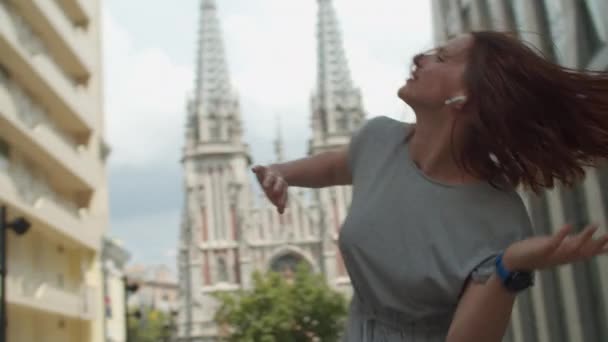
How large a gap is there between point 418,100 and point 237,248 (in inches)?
3165

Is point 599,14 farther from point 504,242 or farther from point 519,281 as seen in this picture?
point 519,281

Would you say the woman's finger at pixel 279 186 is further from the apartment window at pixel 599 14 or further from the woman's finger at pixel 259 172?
the apartment window at pixel 599 14

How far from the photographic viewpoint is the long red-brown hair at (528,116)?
2350mm

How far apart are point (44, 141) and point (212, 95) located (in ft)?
221

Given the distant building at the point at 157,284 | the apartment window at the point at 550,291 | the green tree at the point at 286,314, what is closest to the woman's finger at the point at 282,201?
the apartment window at the point at 550,291

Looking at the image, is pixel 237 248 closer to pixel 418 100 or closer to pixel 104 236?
pixel 104 236

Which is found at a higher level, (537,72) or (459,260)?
(537,72)

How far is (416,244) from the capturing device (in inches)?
94.9

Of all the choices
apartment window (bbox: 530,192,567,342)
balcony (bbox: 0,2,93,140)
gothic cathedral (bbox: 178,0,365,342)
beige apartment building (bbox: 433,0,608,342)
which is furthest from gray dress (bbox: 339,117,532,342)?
gothic cathedral (bbox: 178,0,365,342)

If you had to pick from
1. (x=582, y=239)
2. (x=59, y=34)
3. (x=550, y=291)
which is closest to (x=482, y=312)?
(x=582, y=239)

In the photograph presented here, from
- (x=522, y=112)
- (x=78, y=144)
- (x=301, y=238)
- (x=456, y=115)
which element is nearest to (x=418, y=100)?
(x=456, y=115)

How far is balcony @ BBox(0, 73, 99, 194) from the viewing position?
65.8 feet

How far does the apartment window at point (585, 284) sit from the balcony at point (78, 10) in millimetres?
16033

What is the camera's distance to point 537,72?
2.36 meters
